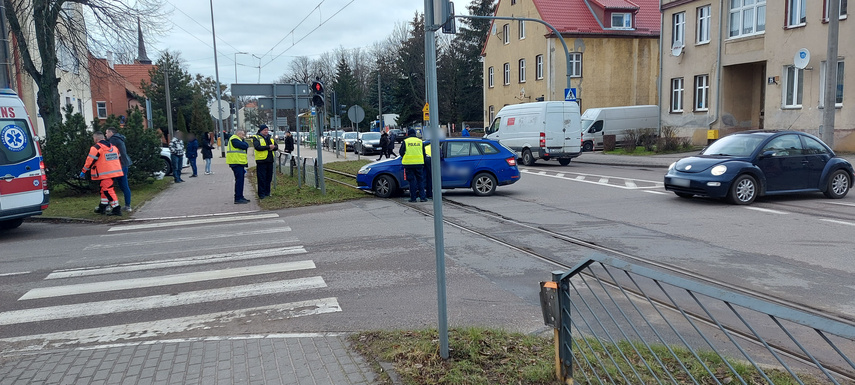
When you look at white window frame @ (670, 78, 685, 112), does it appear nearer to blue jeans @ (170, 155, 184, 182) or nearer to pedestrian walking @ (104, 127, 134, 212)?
blue jeans @ (170, 155, 184, 182)

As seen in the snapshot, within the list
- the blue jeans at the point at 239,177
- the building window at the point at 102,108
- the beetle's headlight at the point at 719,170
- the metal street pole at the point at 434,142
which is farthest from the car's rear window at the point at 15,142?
the building window at the point at 102,108

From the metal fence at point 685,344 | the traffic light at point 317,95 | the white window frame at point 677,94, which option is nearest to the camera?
the metal fence at point 685,344

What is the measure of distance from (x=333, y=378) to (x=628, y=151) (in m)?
26.7

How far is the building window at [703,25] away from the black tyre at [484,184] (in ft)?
60.7

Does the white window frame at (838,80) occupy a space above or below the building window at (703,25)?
below

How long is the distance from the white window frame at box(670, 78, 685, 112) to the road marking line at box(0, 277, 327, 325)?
28.0 meters

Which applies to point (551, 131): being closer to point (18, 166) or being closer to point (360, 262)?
point (360, 262)

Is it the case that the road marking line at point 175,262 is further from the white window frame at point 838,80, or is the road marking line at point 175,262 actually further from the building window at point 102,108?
the building window at point 102,108

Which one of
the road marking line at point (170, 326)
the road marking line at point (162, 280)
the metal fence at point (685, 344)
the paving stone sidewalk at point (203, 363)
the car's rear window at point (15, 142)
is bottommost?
the road marking line at point (170, 326)

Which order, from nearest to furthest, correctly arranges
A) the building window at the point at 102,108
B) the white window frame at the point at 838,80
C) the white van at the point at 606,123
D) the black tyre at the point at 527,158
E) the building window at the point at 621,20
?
the white window frame at the point at 838,80 → the black tyre at the point at 527,158 → the white van at the point at 606,123 → the building window at the point at 621,20 → the building window at the point at 102,108

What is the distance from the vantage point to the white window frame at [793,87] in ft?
76.8

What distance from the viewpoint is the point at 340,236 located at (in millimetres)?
10039

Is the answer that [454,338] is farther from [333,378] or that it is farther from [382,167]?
[382,167]

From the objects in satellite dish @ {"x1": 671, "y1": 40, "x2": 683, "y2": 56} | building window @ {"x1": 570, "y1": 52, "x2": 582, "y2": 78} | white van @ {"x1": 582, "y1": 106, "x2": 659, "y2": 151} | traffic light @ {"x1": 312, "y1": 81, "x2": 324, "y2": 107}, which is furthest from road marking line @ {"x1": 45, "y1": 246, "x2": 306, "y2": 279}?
building window @ {"x1": 570, "y1": 52, "x2": 582, "y2": 78}
